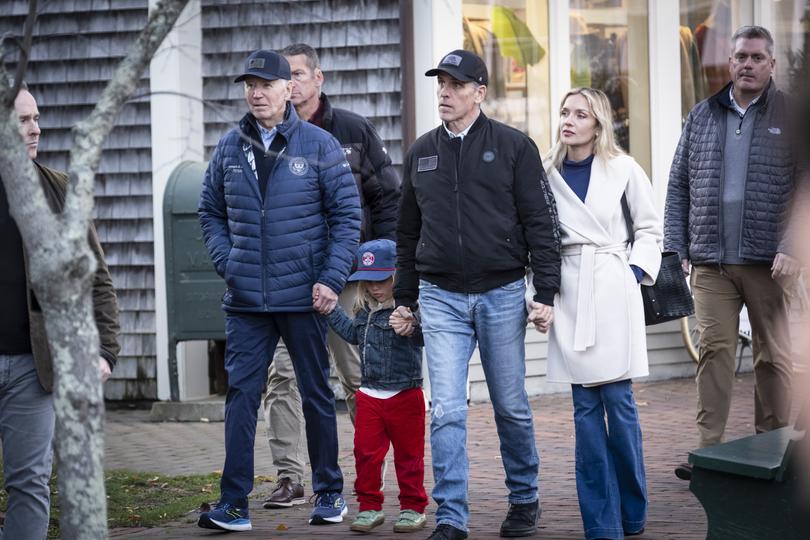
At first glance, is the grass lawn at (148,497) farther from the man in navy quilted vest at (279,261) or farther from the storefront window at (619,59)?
the storefront window at (619,59)

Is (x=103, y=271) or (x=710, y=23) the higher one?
(x=710, y=23)

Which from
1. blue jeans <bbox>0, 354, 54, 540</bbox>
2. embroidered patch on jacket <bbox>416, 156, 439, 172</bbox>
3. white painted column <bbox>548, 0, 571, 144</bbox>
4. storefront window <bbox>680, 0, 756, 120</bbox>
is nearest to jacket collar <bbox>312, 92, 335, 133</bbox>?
embroidered patch on jacket <bbox>416, 156, 439, 172</bbox>

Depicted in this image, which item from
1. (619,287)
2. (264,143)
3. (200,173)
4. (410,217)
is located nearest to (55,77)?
(200,173)

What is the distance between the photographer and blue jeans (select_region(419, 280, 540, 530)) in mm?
5984

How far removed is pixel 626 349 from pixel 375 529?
150cm

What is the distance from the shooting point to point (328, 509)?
6590 millimetres

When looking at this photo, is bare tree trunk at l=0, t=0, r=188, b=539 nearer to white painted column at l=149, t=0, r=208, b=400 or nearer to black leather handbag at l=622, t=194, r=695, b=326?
black leather handbag at l=622, t=194, r=695, b=326

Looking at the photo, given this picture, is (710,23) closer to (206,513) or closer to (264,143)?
(264,143)

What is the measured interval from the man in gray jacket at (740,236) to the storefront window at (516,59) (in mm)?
4194

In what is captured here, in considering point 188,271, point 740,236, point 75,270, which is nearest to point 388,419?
point 740,236

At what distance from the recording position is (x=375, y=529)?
21.1ft

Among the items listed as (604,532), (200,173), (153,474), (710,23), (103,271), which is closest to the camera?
(103,271)

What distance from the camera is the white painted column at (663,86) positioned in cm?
1188

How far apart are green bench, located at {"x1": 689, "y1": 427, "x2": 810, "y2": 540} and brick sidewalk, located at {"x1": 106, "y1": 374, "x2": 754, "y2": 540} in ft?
3.19
